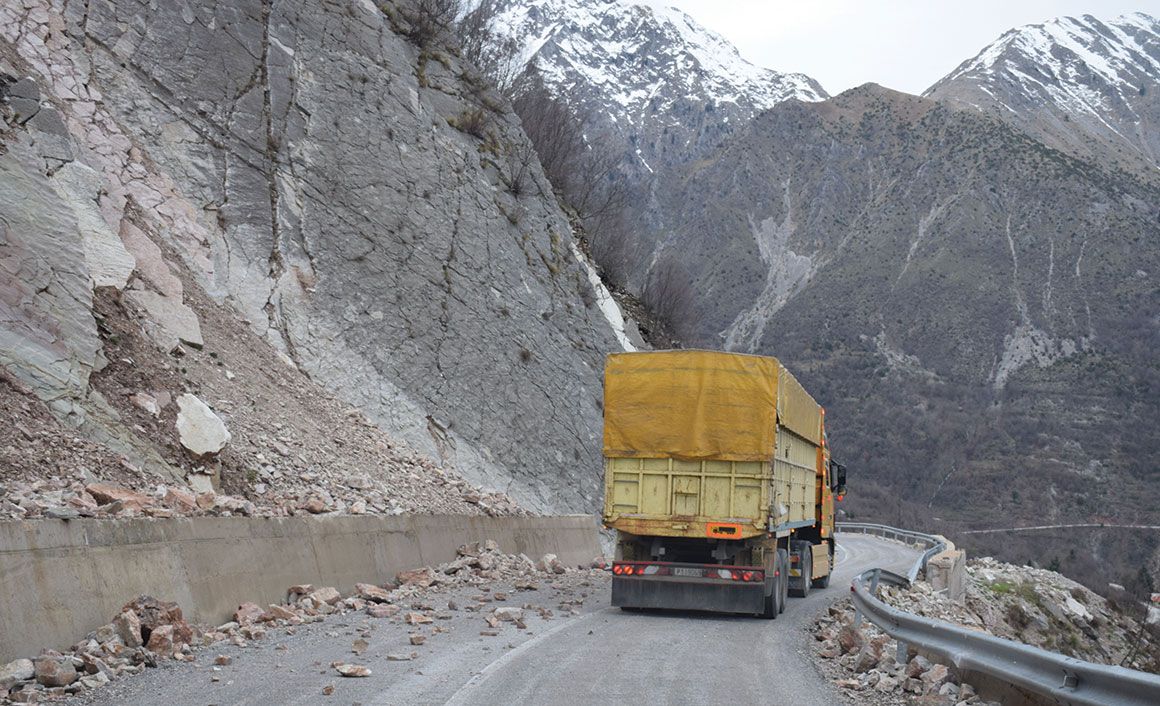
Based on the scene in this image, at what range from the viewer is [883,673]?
10.3 m

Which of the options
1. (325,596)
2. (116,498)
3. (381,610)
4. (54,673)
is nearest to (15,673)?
(54,673)

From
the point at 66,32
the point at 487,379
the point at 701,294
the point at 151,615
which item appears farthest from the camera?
the point at 701,294

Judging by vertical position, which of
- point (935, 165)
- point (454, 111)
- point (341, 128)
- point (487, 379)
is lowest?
point (487, 379)

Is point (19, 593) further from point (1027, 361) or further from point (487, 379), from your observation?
point (1027, 361)

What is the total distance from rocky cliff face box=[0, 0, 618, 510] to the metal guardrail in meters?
13.3

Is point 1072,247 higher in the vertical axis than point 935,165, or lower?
lower

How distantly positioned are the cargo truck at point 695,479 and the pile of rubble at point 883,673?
2.22 metres

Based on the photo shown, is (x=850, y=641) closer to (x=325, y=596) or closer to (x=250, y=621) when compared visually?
(x=325, y=596)

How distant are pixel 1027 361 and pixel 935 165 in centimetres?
4565

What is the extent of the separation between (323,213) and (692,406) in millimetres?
14924

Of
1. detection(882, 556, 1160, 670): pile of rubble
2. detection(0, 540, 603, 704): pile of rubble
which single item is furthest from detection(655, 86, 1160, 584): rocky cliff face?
detection(0, 540, 603, 704): pile of rubble

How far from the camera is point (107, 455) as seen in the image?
562 inches

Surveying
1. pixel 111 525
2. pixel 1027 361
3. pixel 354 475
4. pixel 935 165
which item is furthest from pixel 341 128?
pixel 935 165

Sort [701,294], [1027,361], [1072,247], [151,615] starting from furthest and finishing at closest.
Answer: [701,294]
[1072,247]
[1027,361]
[151,615]
